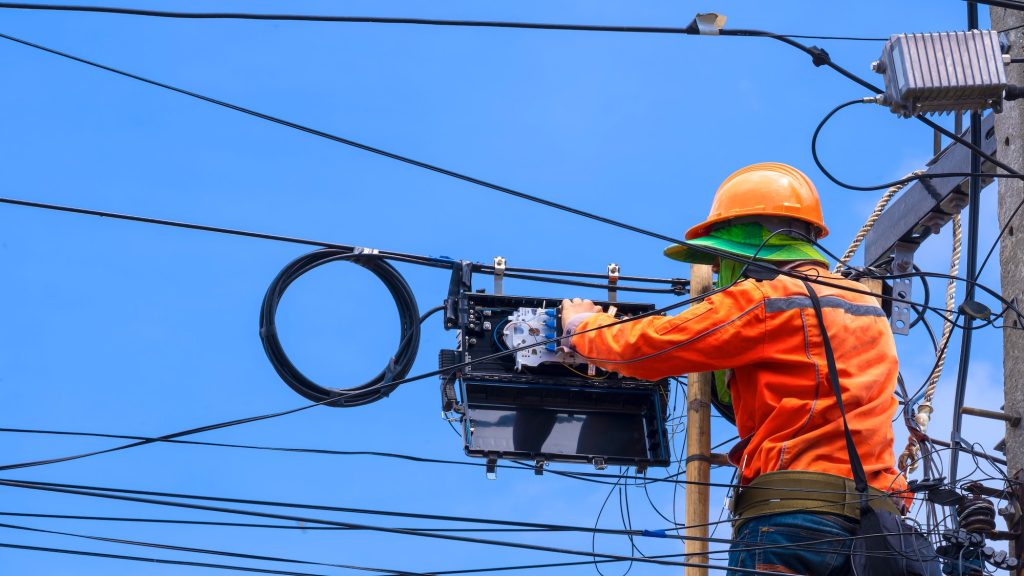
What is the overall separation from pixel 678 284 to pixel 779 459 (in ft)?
5.08

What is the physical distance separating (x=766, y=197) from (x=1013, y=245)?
4.33 ft

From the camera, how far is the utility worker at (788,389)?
7.39m

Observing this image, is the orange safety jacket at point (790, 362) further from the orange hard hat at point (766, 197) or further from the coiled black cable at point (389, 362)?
the coiled black cable at point (389, 362)

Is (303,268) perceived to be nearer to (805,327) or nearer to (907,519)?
(805,327)

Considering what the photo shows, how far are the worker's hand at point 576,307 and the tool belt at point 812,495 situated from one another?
1.32 metres

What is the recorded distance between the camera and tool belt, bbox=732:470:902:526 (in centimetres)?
738

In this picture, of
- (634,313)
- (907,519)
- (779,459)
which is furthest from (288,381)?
(907,519)

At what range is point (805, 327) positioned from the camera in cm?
759

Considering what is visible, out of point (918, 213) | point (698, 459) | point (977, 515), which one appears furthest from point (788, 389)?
point (918, 213)

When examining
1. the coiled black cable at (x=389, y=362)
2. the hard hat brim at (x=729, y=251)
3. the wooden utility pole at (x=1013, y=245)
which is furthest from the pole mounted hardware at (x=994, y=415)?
the coiled black cable at (x=389, y=362)

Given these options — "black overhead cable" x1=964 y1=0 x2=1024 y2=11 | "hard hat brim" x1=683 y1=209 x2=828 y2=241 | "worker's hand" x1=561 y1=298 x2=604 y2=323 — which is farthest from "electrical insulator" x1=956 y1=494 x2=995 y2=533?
"black overhead cable" x1=964 y1=0 x2=1024 y2=11

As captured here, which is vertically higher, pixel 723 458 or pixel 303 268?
pixel 303 268

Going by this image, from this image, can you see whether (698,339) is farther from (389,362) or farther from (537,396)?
(389,362)

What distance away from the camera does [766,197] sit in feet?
27.2
